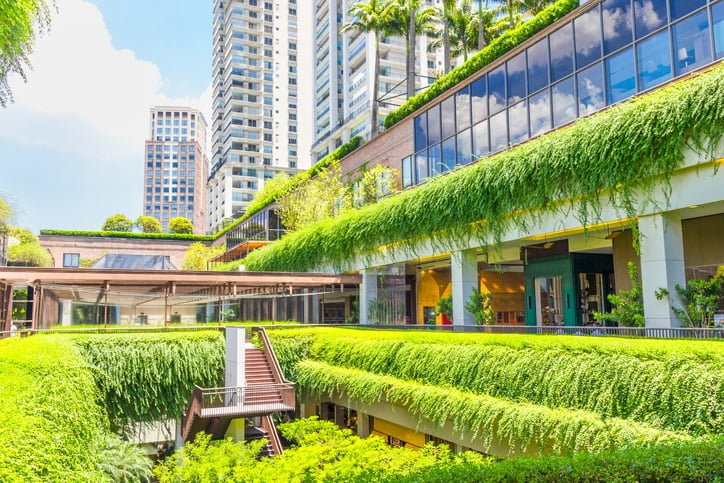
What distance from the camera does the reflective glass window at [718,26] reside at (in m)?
15.1

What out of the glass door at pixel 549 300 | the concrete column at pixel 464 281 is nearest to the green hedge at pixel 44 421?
the concrete column at pixel 464 281

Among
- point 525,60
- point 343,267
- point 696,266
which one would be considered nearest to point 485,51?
point 525,60

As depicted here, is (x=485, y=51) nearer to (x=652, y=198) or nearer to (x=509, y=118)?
(x=509, y=118)

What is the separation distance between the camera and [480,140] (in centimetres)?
2370

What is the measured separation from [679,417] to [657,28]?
12.0m

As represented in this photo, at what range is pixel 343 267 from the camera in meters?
28.1

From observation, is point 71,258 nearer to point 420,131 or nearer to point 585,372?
point 420,131

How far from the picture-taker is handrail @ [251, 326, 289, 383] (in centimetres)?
2066

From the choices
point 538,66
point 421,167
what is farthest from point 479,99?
point 421,167

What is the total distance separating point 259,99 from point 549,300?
275 ft

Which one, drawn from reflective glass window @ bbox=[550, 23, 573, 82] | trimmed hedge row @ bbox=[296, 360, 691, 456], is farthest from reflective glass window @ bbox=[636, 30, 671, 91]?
trimmed hedge row @ bbox=[296, 360, 691, 456]

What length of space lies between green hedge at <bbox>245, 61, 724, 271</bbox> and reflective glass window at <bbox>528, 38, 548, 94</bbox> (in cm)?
466

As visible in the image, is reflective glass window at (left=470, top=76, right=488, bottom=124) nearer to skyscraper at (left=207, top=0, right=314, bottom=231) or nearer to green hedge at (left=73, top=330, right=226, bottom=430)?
green hedge at (left=73, top=330, right=226, bottom=430)

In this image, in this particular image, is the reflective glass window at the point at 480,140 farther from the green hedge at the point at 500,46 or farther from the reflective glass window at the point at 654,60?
the reflective glass window at the point at 654,60
